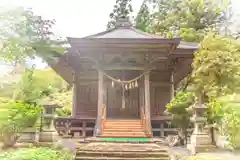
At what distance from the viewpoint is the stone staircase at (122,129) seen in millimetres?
10852

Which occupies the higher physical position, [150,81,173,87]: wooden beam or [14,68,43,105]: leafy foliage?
[150,81,173,87]: wooden beam

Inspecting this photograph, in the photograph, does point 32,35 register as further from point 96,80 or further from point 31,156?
point 96,80

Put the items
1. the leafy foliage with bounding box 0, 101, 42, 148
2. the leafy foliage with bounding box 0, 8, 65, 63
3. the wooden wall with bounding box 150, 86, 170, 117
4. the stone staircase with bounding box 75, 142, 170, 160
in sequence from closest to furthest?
the leafy foliage with bounding box 0, 8, 65, 63 < the leafy foliage with bounding box 0, 101, 42, 148 < the stone staircase with bounding box 75, 142, 170, 160 < the wooden wall with bounding box 150, 86, 170, 117

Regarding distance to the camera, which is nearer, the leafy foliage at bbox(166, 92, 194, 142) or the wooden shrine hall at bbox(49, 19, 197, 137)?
the leafy foliage at bbox(166, 92, 194, 142)

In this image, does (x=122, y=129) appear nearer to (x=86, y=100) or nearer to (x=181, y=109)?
(x=181, y=109)

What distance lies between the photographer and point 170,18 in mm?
25406

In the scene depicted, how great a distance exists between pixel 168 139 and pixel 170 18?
53.1 ft

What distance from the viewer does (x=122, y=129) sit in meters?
11.2

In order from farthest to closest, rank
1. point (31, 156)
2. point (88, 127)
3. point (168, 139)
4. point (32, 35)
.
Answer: point (88, 127) → point (168, 139) → point (32, 35) → point (31, 156)

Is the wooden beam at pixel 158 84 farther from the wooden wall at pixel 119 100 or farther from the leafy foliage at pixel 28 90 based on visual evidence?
the leafy foliage at pixel 28 90

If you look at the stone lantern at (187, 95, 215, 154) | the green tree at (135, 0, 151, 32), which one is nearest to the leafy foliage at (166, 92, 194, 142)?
the stone lantern at (187, 95, 215, 154)

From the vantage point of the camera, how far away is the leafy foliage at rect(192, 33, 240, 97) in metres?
10.1

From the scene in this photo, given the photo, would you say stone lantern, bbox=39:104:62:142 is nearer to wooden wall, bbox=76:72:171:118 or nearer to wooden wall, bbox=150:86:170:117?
wooden wall, bbox=76:72:171:118

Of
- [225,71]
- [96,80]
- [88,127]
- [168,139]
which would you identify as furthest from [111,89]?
[225,71]
